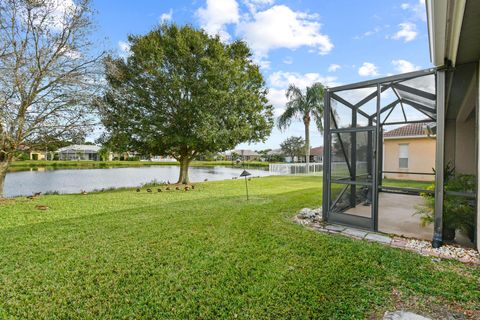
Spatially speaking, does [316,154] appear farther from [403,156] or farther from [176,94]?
[176,94]

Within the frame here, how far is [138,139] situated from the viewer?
11125 mm

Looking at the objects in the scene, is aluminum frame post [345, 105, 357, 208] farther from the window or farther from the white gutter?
the window

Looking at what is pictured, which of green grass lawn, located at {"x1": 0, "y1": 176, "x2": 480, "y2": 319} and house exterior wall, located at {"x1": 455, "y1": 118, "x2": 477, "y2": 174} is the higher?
house exterior wall, located at {"x1": 455, "y1": 118, "x2": 477, "y2": 174}

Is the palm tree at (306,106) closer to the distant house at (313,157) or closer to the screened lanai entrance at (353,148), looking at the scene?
the screened lanai entrance at (353,148)

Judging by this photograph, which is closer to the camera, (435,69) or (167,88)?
(435,69)

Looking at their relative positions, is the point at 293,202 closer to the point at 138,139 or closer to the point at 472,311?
the point at 472,311

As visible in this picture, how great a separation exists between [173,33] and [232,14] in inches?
111

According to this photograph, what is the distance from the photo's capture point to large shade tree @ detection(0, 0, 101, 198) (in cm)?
723

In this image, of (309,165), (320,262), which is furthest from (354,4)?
(309,165)

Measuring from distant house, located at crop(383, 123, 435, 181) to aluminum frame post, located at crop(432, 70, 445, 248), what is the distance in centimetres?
926

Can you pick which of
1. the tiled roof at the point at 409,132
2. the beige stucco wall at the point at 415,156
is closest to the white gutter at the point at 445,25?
the beige stucco wall at the point at 415,156

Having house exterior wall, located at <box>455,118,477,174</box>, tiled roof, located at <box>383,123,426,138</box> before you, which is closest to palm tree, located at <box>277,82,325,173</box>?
tiled roof, located at <box>383,123,426,138</box>

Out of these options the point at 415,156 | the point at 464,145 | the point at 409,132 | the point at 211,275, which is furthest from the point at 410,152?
the point at 211,275

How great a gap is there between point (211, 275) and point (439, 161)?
363 cm
